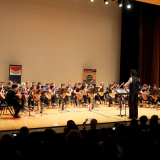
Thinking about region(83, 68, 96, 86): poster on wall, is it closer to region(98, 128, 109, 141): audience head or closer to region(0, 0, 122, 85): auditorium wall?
region(0, 0, 122, 85): auditorium wall

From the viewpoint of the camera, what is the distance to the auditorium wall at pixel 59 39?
13.1 metres

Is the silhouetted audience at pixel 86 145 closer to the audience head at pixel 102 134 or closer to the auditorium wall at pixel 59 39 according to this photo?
the audience head at pixel 102 134

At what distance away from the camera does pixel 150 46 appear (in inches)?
631

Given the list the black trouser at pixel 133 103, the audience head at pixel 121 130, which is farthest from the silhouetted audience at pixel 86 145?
the black trouser at pixel 133 103

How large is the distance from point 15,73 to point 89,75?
5.18 metres

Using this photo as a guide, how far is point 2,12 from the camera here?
41.9 ft

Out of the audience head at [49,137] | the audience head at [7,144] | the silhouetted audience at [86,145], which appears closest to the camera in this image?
the silhouetted audience at [86,145]

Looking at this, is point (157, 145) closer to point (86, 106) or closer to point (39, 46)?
point (86, 106)

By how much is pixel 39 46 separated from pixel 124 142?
11445 mm

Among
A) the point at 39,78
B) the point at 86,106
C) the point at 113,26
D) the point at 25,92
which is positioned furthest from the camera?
the point at 113,26

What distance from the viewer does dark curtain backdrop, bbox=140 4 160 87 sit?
15672 millimetres

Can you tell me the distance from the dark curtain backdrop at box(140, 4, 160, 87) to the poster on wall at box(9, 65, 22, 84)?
8.66 meters

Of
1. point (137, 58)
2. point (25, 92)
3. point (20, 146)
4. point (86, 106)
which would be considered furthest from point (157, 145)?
point (137, 58)

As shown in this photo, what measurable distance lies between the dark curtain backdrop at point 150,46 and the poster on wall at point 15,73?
8.66 m
